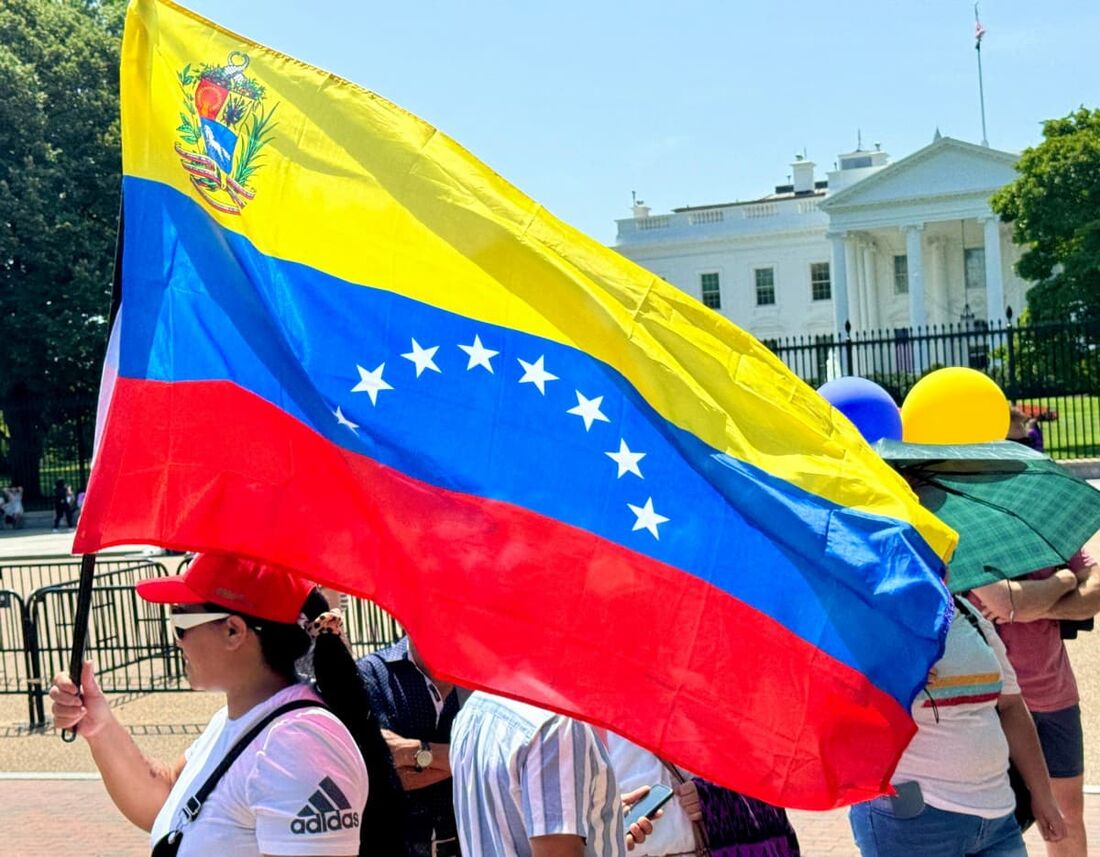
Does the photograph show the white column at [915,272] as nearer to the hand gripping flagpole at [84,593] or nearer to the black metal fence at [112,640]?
the black metal fence at [112,640]

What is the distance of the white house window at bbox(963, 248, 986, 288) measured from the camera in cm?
7538

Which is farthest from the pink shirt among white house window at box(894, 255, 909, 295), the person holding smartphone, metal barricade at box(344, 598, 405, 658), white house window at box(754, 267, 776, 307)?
white house window at box(754, 267, 776, 307)

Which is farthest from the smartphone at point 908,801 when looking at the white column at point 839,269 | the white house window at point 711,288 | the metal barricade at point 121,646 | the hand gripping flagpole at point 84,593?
the white house window at point 711,288

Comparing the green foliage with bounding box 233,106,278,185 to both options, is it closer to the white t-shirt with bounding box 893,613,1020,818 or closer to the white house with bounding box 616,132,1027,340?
the white t-shirt with bounding box 893,613,1020,818

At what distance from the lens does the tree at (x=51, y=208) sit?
43.0 m

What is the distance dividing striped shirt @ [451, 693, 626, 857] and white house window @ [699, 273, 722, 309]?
79743mm

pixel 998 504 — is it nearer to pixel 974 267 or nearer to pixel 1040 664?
pixel 1040 664

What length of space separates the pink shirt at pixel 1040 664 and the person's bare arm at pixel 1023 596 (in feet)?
0.72

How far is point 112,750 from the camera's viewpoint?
3281 millimetres

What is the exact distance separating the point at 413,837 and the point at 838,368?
28.7 meters

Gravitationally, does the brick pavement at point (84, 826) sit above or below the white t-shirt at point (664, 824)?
below

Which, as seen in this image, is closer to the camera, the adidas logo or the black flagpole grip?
the adidas logo

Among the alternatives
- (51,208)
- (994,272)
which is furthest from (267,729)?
(994,272)

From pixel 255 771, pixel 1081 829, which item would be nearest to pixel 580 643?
pixel 255 771
